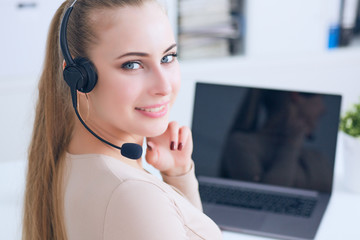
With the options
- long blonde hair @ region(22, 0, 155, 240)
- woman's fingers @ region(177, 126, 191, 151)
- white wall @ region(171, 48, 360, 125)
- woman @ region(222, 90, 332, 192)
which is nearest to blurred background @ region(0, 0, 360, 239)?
white wall @ region(171, 48, 360, 125)

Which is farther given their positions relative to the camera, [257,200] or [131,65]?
[257,200]

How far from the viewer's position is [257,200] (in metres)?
1.29

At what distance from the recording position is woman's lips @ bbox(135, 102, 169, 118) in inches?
31.9

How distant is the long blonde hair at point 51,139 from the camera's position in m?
0.87

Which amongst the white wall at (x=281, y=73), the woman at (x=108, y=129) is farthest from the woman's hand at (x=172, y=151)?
the white wall at (x=281, y=73)

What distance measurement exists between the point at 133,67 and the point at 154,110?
3.5 inches

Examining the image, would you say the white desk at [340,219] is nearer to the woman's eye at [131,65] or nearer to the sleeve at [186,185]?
the sleeve at [186,185]

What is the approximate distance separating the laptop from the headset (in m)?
0.46

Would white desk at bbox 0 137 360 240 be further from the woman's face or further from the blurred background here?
the blurred background

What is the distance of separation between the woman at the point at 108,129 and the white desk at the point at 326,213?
0.31 metres

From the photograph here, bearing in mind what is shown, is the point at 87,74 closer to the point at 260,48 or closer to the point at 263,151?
the point at 263,151

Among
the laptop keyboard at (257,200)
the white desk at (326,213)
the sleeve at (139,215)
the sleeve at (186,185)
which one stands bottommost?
the white desk at (326,213)

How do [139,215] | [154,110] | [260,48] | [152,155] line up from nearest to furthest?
[139,215] → [154,110] → [152,155] → [260,48]

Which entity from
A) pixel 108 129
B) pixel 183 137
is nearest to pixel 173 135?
pixel 183 137
